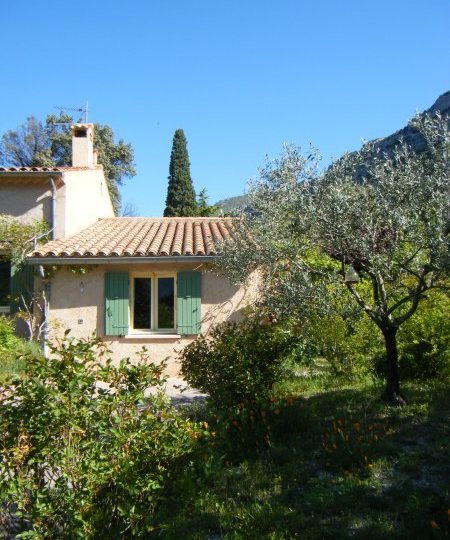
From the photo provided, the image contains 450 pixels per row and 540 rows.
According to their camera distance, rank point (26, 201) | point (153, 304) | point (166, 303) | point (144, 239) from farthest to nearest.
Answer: point (26, 201) < point (144, 239) < point (166, 303) < point (153, 304)

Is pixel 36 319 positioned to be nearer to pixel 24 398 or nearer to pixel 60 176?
pixel 60 176

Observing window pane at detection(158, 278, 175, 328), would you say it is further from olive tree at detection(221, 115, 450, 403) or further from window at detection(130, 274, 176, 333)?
olive tree at detection(221, 115, 450, 403)

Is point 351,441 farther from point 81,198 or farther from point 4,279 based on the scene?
point 81,198

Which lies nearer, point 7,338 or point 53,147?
point 7,338

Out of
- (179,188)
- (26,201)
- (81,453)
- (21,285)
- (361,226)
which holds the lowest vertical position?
(81,453)

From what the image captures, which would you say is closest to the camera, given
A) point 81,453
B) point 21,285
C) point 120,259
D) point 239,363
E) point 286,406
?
point 81,453

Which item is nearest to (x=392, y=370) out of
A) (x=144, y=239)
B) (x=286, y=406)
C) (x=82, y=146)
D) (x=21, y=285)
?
(x=286, y=406)

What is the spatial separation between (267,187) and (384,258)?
7.92 feet

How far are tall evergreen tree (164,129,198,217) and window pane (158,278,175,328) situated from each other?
52.7 ft

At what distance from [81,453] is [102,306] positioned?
8.68 meters

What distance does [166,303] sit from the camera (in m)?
11.9

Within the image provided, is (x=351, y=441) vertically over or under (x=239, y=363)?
under

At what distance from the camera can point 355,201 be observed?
220 inches

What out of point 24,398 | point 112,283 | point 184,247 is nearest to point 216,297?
point 184,247
